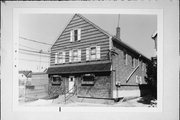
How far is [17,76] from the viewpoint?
333 centimetres

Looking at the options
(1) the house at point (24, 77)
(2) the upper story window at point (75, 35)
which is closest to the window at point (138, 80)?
(2) the upper story window at point (75, 35)

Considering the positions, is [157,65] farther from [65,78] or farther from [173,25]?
[65,78]

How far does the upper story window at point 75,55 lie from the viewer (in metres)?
3.40

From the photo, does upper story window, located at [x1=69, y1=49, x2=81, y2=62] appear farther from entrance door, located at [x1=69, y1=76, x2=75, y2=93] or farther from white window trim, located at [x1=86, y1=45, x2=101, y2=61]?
entrance door, located at [x1=69, y1=76, x2=75, y2=93]

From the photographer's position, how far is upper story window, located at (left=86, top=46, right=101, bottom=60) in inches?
132

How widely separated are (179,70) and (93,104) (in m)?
1.37

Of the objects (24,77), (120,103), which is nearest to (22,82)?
(24,77)

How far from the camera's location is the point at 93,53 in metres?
3.36

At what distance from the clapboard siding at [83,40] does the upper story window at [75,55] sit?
45mm

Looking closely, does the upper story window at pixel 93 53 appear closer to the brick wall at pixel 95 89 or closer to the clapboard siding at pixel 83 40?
the clapboard siding at pixel 83 40

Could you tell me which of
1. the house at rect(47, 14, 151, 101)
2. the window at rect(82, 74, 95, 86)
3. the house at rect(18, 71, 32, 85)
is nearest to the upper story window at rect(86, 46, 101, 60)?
the house at rect(47, 14, 151, 101)

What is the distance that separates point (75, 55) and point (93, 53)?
28 cm

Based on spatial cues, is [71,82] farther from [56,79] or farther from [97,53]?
[97,53]

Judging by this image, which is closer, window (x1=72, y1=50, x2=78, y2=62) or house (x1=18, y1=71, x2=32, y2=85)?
house (x1=18, y1=71, x2=32, y2=85)
